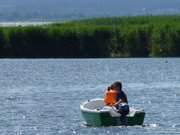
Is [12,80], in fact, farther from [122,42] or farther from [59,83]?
[122,42]

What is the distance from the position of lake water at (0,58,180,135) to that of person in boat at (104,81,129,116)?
0.67m

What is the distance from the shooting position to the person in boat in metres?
39.8

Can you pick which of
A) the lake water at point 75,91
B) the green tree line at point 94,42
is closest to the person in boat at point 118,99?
the lake water at point 75,91

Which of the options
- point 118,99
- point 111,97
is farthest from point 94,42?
point 118,99

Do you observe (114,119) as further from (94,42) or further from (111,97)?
(94,42)

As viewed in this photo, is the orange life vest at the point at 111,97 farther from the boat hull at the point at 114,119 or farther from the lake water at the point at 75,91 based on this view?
the lake water at the point at 75,91

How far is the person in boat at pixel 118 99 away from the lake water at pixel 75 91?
2.20 ft

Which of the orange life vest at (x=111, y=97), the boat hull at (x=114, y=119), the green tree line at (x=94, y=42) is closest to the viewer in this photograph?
the boat hull at (x=114, y=119)

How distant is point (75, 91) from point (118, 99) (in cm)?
1711

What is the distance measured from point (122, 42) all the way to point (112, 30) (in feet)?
8.88

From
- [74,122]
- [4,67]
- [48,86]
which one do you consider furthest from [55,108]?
[4,67]

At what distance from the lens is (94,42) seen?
324 feet

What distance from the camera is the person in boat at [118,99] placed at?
130 ft

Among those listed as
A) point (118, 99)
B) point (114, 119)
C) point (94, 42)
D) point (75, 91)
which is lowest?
point (94, 42)
